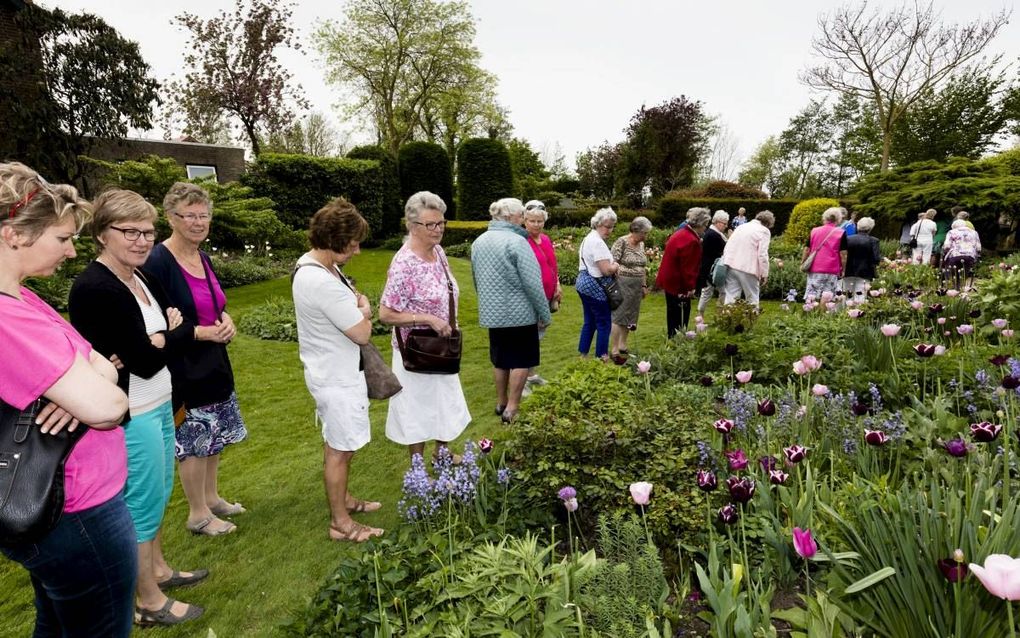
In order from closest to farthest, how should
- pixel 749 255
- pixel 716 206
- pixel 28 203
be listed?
pixel 28 203, pixel 749 255, pixel 716 206

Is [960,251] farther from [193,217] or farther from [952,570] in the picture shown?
[193,217]

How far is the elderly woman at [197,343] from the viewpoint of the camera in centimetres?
283

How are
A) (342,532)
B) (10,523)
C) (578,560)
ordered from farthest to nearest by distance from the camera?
(342,532)
(578,560)
(10,523)

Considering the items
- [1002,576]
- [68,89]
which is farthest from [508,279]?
[68,89]

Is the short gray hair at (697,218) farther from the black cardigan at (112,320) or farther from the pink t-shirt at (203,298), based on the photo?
the black cardigan at (112,320)

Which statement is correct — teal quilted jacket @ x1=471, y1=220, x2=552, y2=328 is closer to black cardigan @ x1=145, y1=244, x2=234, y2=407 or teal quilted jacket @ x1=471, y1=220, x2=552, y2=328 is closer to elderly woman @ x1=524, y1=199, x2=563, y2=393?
elderly woman @ x1=524, y1=199, x2=563, y2=393

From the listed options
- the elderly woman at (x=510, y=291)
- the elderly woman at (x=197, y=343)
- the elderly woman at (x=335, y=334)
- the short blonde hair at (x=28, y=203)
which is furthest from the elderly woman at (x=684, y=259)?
the short blonde hair at (x=28, y=203)

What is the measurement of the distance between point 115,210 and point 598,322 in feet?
15.0

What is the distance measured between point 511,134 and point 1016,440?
4805 cm

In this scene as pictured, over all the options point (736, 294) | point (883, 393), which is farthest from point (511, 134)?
point (883, 393)

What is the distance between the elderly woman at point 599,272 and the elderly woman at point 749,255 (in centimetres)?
213

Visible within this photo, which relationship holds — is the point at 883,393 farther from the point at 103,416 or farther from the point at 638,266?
the point at 103,416

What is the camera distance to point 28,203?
1520mm

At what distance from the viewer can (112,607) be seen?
1704mm
